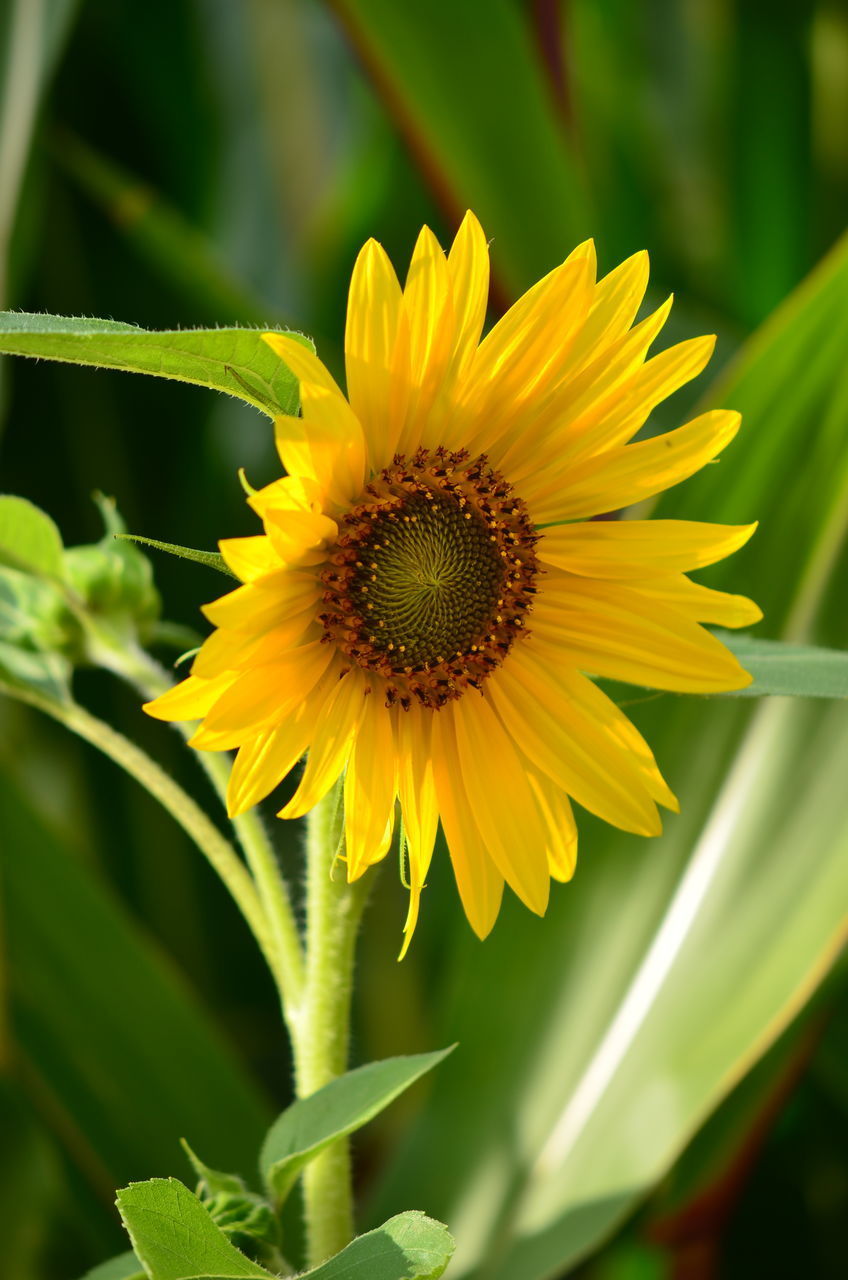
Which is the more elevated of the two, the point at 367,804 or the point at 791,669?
the point at 791,669

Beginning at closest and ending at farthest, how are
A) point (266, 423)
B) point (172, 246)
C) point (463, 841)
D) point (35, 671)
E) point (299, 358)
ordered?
point (299, 358) < point (463, 841) < point (35, 671) < point (172, 246) < point (266, 423)

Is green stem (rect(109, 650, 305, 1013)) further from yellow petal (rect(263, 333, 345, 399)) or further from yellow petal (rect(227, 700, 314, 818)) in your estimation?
yellow petal (rect(263, 333, 345, 399))

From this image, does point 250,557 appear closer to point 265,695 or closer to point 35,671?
point 265,695

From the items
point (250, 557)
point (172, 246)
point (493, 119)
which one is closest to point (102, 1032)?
point (250, 557)

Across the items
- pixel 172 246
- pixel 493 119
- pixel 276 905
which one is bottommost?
pixel 276 905

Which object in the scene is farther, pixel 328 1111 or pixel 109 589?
pixel 109 589

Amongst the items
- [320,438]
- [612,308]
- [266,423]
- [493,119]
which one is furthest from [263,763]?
[266,423]

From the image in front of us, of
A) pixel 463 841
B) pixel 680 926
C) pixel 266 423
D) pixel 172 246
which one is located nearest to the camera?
pixel 463 841
